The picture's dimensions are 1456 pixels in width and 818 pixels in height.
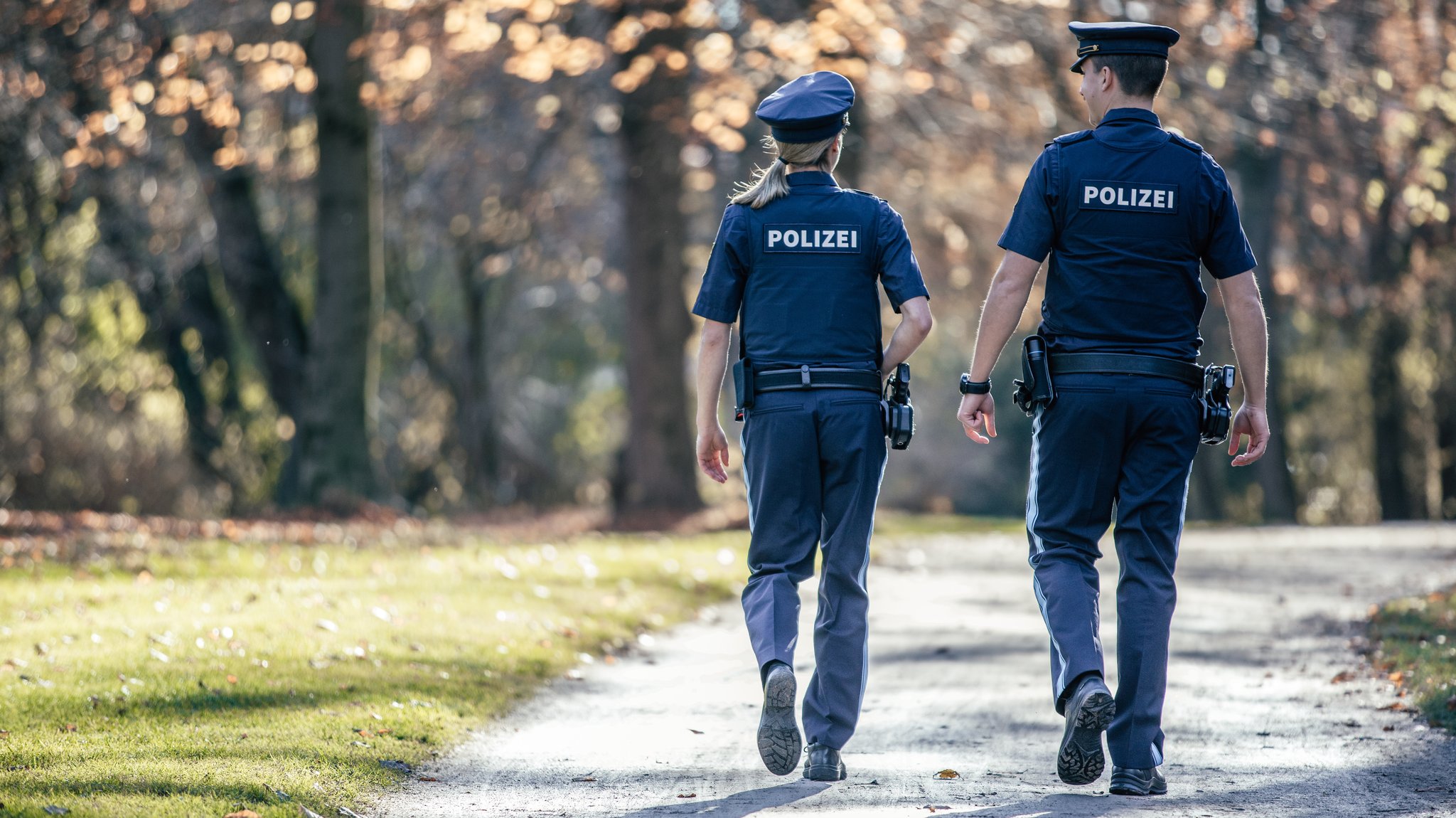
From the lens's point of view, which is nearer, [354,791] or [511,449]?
[354,791]

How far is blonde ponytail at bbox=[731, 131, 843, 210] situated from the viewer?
509 centimetres

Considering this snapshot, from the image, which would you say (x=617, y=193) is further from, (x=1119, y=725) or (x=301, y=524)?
(x=1119, y=725)

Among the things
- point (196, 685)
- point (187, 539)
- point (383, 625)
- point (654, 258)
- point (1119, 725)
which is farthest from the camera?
point (654, 258)

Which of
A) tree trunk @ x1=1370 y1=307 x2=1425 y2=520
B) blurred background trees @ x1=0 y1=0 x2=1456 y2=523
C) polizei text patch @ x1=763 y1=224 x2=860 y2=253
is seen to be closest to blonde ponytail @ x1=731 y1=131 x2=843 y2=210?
polizei text patch @ x1=763 y1=224 x2=860 y2=253

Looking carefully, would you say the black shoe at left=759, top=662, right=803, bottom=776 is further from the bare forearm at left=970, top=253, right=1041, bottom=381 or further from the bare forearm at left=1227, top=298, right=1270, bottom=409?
the bare forearm at left=1227, top=298, right=1270, bottom=409

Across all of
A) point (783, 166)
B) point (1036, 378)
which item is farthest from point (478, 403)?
A: point (1036, 378)

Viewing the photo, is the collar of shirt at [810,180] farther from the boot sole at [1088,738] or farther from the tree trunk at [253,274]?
the tree trunk at [253,274]

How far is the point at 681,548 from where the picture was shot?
14.2 meters

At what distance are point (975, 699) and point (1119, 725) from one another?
6.35ft

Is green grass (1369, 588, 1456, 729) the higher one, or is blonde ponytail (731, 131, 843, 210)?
blonde ponytail (731, 131, 843, 210)

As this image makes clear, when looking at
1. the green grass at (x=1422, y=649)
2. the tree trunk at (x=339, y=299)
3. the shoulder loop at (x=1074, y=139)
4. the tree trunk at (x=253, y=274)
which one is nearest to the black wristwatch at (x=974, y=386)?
the shoulder loop at (x=1074, y=139)

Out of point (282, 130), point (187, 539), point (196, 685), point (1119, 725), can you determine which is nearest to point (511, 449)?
point (282, 130)

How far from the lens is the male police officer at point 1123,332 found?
15.9 feet

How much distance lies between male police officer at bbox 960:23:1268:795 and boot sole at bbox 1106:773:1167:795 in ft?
0.07
